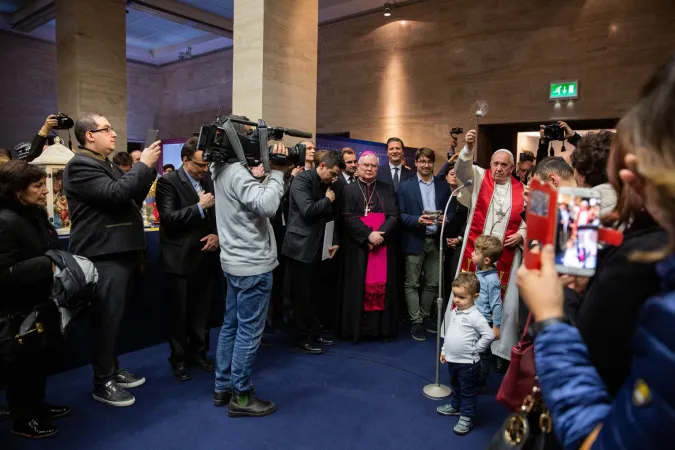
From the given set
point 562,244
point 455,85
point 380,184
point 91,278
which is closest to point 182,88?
point 455,85

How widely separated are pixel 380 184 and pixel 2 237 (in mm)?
2777

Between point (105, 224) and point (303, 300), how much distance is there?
5.25ft

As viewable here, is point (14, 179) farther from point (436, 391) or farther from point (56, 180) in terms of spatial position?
point (436, 391)

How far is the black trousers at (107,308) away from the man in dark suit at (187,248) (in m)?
0.40

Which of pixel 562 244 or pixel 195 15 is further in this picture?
pixel 195 15

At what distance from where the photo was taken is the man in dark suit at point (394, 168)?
474 cm

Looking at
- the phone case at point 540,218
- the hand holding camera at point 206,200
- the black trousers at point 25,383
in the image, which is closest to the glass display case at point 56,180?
the hand holding camera at point 206,200

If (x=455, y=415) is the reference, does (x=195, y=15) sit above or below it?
above

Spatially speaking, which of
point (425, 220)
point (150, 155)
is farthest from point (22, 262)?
point (425, 220)

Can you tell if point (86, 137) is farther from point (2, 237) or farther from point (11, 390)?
point (11, 390)

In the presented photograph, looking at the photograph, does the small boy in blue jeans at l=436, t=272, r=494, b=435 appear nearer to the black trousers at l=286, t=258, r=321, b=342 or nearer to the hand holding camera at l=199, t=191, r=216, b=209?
the black trousers at l=286, t=258, r=321, b=342

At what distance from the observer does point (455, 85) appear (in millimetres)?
7883

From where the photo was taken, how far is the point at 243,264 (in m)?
2.62

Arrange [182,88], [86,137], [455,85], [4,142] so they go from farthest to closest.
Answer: [182,88] < [4,142] < [455,85] < [86,137]
